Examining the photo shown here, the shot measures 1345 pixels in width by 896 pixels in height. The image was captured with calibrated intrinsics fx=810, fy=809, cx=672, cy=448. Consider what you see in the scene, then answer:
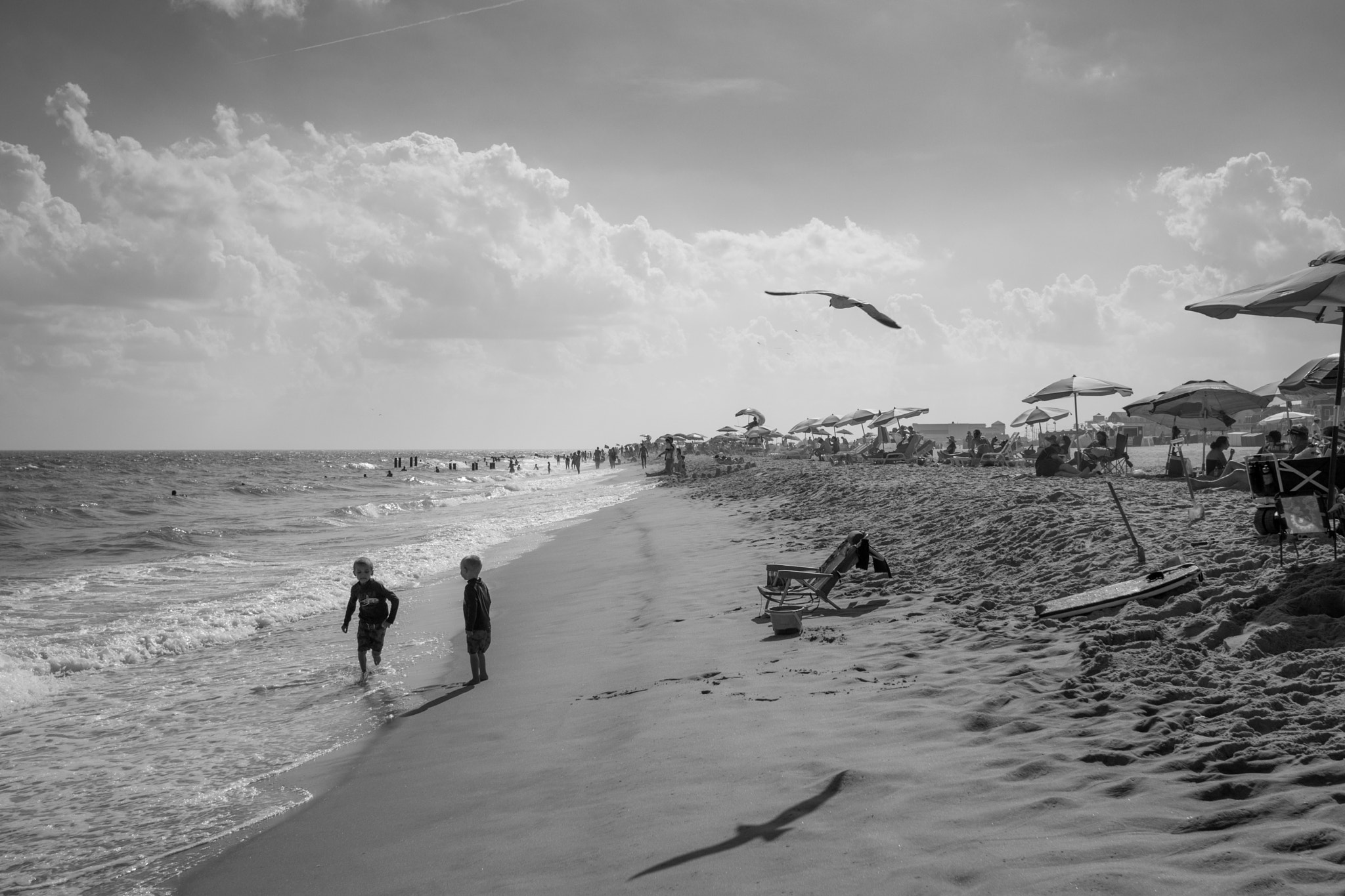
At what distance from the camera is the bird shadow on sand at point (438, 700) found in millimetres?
6215

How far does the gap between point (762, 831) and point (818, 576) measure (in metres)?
4.61

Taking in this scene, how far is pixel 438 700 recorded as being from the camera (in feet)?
21.3

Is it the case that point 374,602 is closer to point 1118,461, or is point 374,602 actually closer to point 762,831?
point 762,831

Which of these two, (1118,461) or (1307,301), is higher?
(1307,301)

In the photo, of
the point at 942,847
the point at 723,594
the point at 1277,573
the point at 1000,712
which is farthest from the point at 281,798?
the point at 1277,573

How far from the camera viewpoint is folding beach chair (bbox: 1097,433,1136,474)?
16.1 meters

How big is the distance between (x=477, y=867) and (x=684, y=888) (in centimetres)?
103

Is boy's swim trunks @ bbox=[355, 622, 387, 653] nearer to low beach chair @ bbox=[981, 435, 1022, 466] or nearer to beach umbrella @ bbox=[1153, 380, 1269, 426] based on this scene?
beach umbrella @ bbox=[1153, 380, 1269, 426]

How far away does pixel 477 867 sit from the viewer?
3.52 m

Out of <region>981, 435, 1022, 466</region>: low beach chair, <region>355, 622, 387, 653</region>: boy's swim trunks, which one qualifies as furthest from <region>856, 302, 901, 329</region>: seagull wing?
<region>981, 435, 1022, 466</region>: low beach chair

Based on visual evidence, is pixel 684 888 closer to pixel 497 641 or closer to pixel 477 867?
pixel 477 867

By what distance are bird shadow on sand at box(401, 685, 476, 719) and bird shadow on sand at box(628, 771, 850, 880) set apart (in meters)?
3.51

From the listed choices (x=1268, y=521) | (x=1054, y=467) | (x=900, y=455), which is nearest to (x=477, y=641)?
(x=1268, y=521)

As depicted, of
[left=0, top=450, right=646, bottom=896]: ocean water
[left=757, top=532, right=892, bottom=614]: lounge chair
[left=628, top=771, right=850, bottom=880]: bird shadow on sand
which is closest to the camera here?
[left=628, top=771, right=850, bottom=880]: bird shadow on sand
